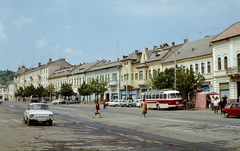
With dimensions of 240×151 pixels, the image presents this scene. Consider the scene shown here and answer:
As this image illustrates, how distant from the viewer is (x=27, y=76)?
475ft

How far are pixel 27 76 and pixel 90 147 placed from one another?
462 feet

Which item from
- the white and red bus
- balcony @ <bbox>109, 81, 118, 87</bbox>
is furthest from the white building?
balcony @ <bbox>109, 81, 118, 87</bbox>

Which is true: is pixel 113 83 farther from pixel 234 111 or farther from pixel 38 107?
pixel 38 107

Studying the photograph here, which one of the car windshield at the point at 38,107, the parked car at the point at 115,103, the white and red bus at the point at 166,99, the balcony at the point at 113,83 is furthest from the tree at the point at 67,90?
the car windshield at the point at 38,107

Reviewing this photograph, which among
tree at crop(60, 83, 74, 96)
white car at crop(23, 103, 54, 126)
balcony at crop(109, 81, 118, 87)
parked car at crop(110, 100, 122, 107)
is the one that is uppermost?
balcony at crop(109, 81, 118, 87)

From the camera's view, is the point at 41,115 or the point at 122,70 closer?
the point at 41,115

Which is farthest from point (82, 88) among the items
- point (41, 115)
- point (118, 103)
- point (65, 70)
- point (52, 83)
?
point (41, 115)

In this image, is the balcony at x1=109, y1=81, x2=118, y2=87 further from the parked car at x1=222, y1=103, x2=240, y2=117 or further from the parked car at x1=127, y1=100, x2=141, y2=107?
the parked car at x1=222, y1=103, x2=240, y2=117

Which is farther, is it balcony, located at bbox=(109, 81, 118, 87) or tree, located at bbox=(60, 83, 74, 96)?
tree, located at bbox=(60, 83, 74, 96)

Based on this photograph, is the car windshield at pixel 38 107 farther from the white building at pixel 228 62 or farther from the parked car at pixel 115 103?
the parked car at pixel 115 103

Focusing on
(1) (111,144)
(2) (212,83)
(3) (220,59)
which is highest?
(3) (220,59)

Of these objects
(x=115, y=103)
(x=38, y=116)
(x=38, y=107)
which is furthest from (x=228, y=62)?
(x=38, y=116)

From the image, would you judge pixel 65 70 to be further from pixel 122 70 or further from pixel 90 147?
pixel 90 147

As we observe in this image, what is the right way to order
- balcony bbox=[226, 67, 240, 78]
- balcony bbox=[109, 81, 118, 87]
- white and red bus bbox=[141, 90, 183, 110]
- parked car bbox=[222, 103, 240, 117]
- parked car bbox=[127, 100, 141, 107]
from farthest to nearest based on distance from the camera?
balcony bbox=[109, 81, 118, 87]
parked car bbox=[127, 100, 141, 107]
white and red bus bbox=[141, 90, 183, 110]
balcony bbox=[226, 67, 240, 78]
parked car bbox=[222, 103, 240, 117]
